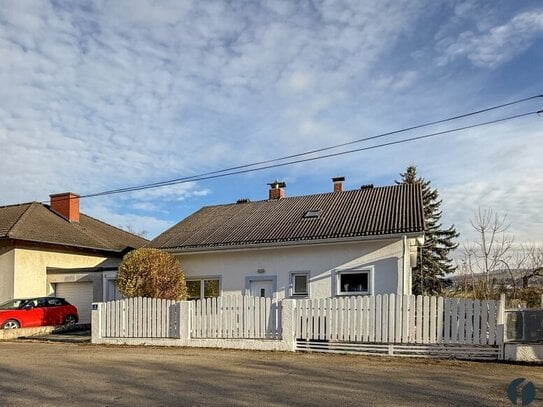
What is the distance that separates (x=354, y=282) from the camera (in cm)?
1666

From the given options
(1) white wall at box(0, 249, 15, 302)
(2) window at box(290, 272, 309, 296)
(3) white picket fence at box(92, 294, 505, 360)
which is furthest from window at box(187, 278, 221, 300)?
(1) white wall at box(0, 249, 15, 302)

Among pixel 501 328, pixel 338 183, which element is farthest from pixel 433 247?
pixel 501 328

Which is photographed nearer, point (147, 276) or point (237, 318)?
point (237, 318)

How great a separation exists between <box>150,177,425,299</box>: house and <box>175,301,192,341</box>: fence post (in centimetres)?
436

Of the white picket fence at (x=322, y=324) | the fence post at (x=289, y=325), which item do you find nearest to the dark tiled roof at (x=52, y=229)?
the white picket fence at (x=322, y=324)

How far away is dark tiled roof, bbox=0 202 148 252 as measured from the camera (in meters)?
21.9

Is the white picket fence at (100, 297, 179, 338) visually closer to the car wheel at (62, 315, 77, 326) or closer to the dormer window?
the car wheel at (62, 315, 77, 326)

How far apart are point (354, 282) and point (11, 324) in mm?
12191

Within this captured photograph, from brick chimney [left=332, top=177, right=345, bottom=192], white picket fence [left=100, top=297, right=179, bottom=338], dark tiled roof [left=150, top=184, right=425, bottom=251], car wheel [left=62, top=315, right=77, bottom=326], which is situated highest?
brick chimney [left=332, top=177, right=345, bottom=192]

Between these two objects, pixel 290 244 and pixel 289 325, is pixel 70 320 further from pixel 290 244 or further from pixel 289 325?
pixel 289 325

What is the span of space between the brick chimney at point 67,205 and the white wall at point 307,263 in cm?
970

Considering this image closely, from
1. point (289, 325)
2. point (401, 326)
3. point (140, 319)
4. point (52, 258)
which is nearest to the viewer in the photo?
point (401, 326)

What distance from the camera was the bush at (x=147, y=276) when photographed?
16.8 m

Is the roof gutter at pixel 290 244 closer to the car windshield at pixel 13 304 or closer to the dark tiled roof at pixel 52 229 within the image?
the car windshield at pixel 13 304
